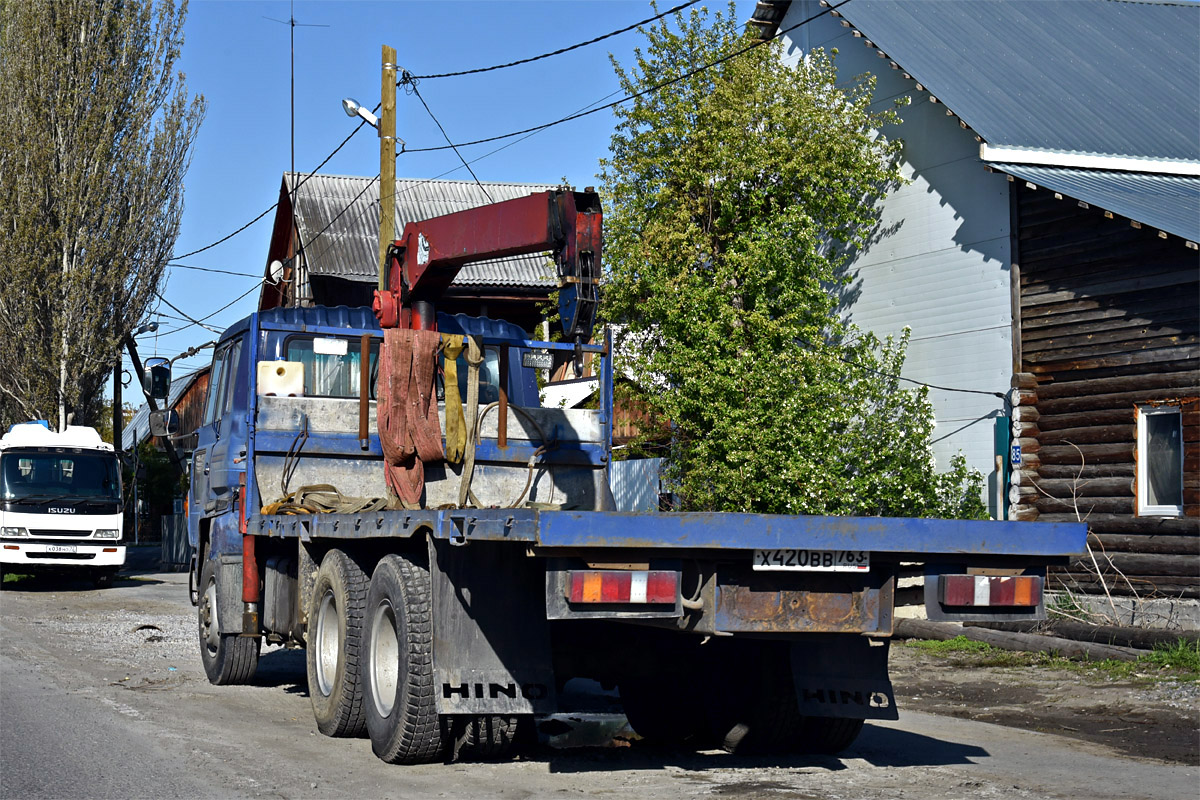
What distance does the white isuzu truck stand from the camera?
22672 mm

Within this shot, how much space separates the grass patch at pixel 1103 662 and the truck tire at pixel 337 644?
25.2 feet

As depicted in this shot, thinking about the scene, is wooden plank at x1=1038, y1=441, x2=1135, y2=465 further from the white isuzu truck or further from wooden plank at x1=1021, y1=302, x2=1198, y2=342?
the white isuzu truck

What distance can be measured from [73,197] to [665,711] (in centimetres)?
2854

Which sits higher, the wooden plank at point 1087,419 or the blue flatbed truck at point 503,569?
the wooden plank at point 1087,419

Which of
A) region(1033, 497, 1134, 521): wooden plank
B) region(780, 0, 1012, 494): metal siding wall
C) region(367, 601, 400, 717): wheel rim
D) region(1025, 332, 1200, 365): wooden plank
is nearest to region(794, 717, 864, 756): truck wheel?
region(367, 601, 400, 717): wheel rim

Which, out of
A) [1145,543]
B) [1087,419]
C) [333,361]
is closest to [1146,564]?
[1145,543]

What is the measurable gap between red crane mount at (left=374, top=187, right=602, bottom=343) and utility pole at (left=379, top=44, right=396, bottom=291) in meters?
6.98

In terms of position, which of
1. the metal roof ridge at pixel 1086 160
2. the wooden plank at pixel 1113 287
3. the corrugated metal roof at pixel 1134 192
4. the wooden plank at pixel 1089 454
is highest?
the metal roof ridge at pixel 1086 160

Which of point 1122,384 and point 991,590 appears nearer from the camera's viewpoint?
point 991,590

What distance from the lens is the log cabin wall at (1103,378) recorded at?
49.2 ft

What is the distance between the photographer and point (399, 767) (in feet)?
24.2

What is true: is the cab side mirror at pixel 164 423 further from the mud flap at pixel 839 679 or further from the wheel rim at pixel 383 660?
the mud flap at pixel 839 679

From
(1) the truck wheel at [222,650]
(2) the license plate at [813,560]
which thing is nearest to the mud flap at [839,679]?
(2) the license plate at [813,560]

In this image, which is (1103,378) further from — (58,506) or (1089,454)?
(58,506)
